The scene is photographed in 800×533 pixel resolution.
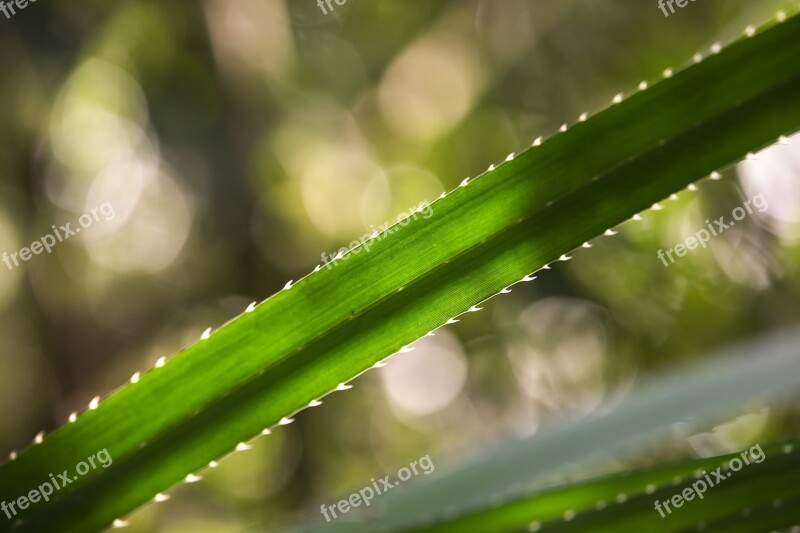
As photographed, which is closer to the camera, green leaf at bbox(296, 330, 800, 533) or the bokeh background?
green leaf at bbox(296, 330, 800, 533)

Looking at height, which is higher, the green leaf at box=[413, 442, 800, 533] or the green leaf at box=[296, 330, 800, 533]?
the green leaf at box=[296, 330, 800, 533]

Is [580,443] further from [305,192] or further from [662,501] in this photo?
[305,192]

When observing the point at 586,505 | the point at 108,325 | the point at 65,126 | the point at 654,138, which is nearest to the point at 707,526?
the point at 586,505

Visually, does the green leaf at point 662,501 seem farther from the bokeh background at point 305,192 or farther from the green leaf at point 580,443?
the bokeh background at point 305,192

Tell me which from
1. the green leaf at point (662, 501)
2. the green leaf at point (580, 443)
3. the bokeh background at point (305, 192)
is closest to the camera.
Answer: the green leaf at point (662, 501)

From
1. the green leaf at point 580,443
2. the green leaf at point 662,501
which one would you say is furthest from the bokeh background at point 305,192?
the green leaf at point 662,501

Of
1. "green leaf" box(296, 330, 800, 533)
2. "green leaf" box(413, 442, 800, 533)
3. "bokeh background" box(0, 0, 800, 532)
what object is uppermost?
"bokeh background" box(0, 0, 800, 532)

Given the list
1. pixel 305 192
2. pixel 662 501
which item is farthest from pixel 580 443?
pixel 305 192

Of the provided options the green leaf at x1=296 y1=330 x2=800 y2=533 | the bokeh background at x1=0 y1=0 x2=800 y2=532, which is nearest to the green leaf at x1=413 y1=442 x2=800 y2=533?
the green leaf at x1=296 y1=330 x2=800 y2=533

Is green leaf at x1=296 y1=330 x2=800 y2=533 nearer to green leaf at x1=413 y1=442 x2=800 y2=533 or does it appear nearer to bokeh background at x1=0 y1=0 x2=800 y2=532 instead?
green leaf at x1=413 y1=442 x2=800 y2=533
